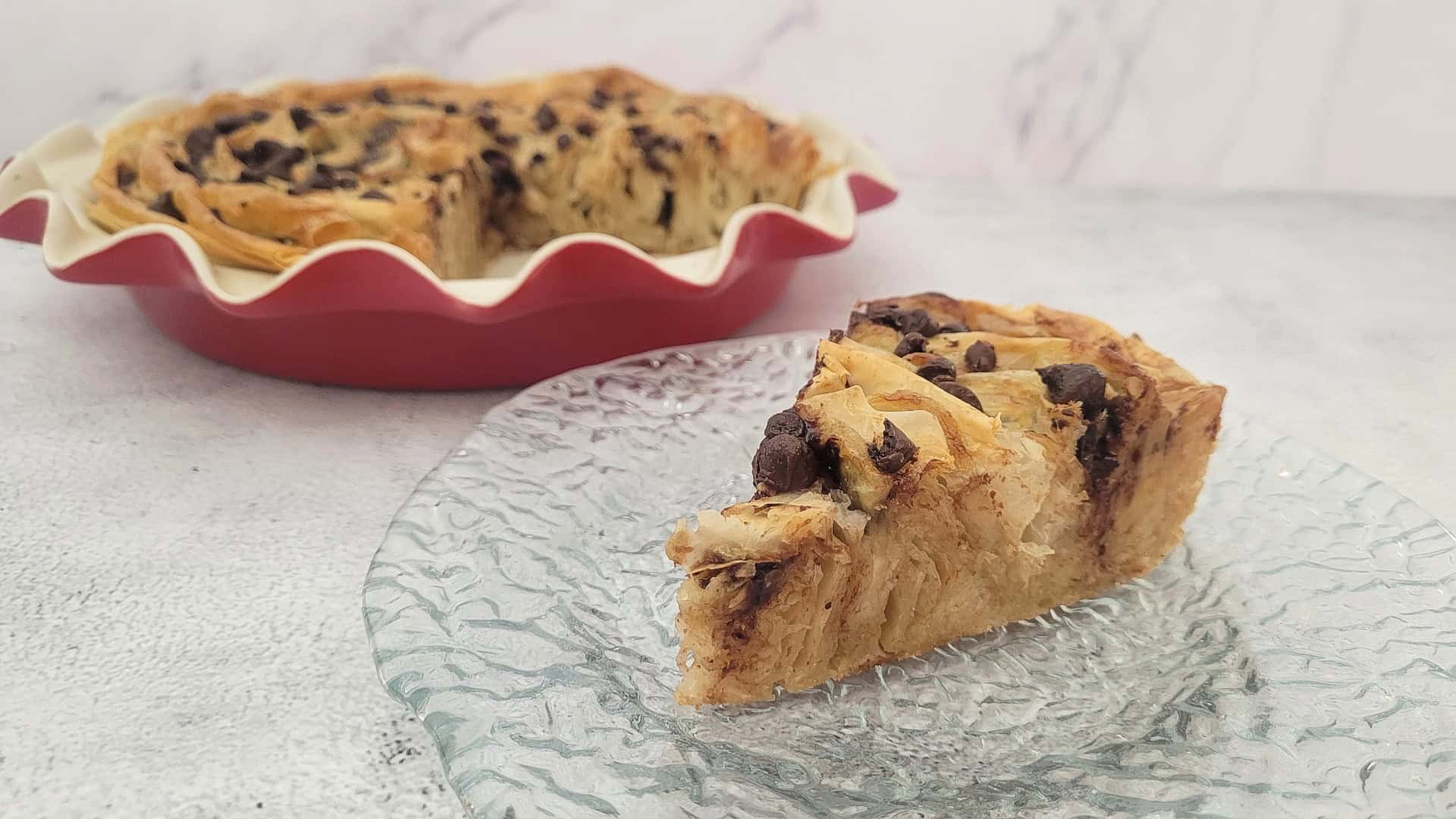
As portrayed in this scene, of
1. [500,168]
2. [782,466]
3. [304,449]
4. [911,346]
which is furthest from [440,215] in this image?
[782,466]

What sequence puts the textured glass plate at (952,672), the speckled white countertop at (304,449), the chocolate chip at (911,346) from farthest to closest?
the chocolate chip at (911,346), the speckled white countertop at (304,449), the textured glass plate at (952,672)

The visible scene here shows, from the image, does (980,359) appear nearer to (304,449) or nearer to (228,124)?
(304,449)

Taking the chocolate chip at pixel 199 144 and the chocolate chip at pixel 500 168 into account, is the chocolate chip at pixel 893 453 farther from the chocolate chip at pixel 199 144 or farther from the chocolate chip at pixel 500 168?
the chocolate chip at pixel 199 144

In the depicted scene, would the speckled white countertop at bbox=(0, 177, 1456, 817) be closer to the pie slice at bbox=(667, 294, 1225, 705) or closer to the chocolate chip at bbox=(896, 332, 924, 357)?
the pie slice at bbox=(667, 294, 1225, 705)

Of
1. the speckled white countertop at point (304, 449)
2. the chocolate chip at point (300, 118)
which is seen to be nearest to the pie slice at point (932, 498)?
the speckled white countertop at point (304, 449)

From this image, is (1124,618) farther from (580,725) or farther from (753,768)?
(580,725)
